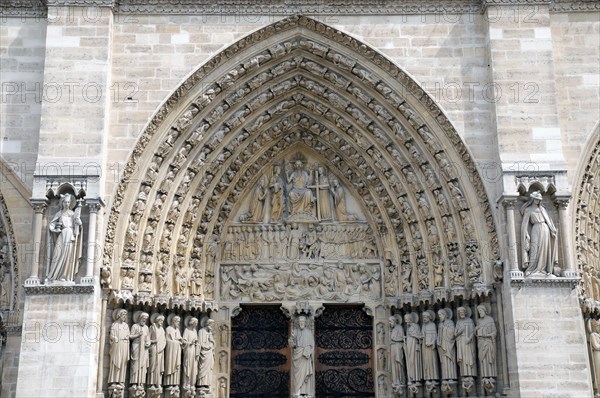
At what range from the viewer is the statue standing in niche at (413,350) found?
11.2 metres

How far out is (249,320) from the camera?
12164 millimetres

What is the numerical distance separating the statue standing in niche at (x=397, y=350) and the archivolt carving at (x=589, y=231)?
2368 millimetres

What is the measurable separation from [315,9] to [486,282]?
432 centimetres

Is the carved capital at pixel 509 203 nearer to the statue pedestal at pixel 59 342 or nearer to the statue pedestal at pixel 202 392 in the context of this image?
the statue pedestal at pixel 202 392

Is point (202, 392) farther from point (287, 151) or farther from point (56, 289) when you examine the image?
point (287, 151)

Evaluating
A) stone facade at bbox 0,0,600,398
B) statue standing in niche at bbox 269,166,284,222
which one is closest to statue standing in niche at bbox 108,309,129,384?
Result: stone facade at bbox 0,0,600,398

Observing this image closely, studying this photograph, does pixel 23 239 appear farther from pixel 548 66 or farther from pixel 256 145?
pixel 548 66

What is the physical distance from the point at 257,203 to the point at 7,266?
3475 mm

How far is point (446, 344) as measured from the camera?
1105 centimetres

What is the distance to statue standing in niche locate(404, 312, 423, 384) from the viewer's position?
11195mm

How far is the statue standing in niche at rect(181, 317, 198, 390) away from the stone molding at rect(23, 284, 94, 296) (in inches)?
59.1

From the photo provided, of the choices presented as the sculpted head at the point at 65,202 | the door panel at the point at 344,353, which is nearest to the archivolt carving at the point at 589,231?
the door panel at the point at 344,353

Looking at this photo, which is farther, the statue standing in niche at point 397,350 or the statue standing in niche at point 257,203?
the statue standing in niche at point 257,203

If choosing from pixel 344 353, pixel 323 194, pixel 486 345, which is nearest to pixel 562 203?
pixel 486 345
